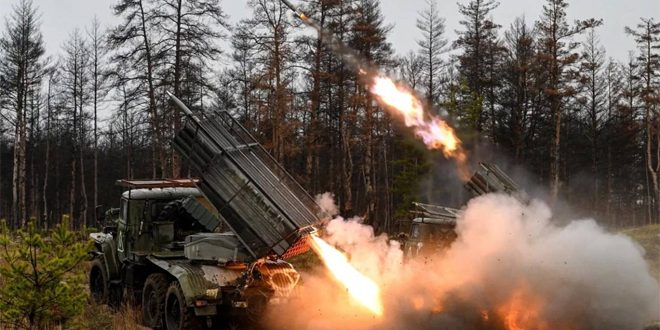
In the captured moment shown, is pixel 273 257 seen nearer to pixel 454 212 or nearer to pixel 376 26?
pixel 454 212

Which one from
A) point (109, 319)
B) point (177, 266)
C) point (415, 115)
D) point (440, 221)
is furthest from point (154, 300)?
point (440, 221)

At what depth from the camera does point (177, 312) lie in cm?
1169

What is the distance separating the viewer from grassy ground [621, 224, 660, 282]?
63.6ft

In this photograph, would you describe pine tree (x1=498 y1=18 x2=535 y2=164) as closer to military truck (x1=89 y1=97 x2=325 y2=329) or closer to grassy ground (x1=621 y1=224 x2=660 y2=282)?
grassy ground (x1=621 y1=224 x2=660 y2=282)

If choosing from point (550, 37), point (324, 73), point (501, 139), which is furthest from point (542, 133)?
point (324, 73)

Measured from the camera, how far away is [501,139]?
39500mm

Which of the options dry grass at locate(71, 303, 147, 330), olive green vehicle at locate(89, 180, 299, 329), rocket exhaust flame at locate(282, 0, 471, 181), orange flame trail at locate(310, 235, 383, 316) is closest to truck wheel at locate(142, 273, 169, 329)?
olive green vehicle at locate(89, 180, 299, 329)

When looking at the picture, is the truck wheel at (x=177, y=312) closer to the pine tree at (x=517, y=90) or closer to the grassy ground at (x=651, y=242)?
the grassy ground at (x=651, y=242)

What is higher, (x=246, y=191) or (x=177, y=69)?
(x=177, y=69)

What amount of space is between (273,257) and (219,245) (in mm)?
1092

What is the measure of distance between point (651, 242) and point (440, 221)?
11671 mm

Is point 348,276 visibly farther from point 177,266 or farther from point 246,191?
point 177,266

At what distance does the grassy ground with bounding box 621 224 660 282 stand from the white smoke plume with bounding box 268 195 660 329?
24.6 ft

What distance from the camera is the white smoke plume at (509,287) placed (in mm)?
9898
